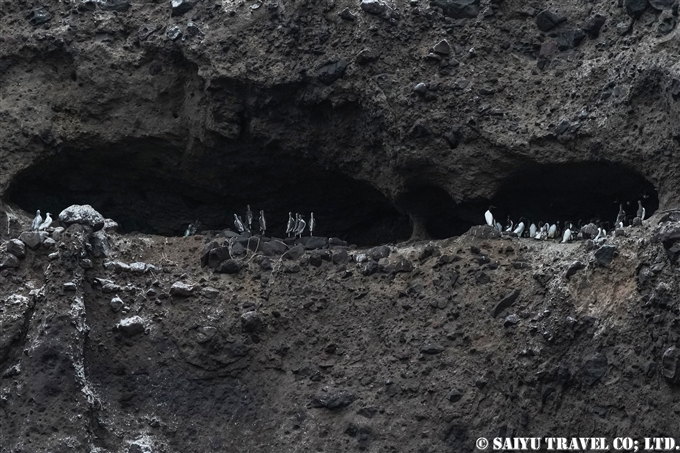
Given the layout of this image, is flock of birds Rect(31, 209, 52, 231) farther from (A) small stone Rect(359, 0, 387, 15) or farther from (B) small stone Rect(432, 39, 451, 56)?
(B) small stone Rect(432, 39, 451, 56)

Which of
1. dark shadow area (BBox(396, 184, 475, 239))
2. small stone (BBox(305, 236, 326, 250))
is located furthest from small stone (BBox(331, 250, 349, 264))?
dark shadow area (BBox(396, 184, 475, 239))

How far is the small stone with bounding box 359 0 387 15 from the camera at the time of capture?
48.2 ft

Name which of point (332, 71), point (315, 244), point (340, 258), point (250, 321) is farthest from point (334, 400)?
point (332, 71)

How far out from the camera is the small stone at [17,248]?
43.5ft

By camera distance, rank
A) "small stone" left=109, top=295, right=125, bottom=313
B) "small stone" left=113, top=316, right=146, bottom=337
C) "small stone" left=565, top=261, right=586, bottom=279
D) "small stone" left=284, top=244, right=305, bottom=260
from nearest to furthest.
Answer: "small stone" left=565, top=261, right=586, bottom=279 → "small stone" left=113, top=316, right=146, bottom=337 → "small stone" left=109, top=295, right=125, bottom=313 → "small stone" left=284, top=244, right=305, bottom=260

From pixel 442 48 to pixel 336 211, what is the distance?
2427 millimetres

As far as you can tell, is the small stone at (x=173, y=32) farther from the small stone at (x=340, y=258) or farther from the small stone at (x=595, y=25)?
the small stone at (x=595, y=25)

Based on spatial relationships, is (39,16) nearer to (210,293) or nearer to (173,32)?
(173,32)

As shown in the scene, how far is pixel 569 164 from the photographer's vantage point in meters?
13.8

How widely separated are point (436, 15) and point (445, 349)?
3921 millimetres

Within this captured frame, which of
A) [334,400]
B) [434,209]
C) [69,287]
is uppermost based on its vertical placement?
[434,209]

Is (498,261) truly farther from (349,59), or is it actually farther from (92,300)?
A: (92,300)

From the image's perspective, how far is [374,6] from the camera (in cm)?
1470

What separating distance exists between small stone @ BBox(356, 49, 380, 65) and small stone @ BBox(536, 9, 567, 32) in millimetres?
1741
